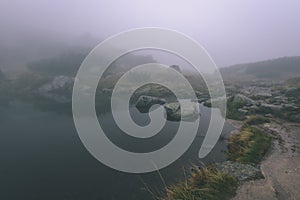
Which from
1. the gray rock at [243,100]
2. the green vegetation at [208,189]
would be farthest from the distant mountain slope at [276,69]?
the green vegetation at [208,189]

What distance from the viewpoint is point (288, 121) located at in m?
25.4

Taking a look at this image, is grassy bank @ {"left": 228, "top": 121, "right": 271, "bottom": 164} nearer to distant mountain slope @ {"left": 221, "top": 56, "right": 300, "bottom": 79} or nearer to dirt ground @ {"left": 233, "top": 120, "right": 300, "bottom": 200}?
dirt ground @ {"left": 233, "top": 120, "right": 300, "bottom": 200}

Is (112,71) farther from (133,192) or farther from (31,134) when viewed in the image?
(133,192)

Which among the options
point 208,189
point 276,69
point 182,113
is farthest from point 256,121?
point 276,69

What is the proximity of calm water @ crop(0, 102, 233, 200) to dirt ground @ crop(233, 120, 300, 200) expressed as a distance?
3.66m

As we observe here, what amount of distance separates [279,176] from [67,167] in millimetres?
12824

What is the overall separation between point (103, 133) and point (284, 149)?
15956mm

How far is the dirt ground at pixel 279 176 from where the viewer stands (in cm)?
976

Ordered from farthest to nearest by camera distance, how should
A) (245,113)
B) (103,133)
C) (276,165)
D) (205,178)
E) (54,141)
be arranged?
(245,113), (103,133), (54,141), (276,165), (205,178)

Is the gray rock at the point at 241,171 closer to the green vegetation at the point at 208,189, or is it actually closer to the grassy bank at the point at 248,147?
the green vegetation at the point at 208,189

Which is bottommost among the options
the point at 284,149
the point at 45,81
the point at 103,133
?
the point at 284,149

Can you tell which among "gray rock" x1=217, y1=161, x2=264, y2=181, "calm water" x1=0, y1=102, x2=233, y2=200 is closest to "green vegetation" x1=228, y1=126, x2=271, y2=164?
"calm water" x1=0, y1=102, x2=233, y2=200

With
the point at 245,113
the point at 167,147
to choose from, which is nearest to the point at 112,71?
the point at 245,113

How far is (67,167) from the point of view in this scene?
15.1m
